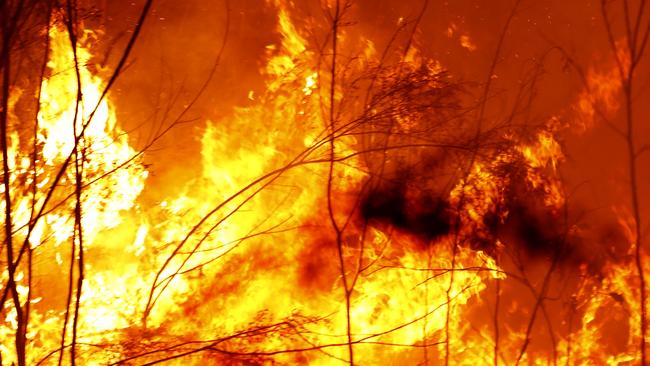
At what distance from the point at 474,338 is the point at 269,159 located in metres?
2.29

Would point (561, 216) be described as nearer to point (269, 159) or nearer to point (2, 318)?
point (269, 159)

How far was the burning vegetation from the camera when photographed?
188 inches

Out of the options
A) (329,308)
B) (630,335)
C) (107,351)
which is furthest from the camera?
(630,335)

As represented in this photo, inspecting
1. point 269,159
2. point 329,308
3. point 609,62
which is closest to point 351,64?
point 269,159

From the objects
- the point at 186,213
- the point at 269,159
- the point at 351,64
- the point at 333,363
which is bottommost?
the point at 333,363

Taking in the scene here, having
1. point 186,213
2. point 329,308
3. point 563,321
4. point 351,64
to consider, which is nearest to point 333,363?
point 329,308

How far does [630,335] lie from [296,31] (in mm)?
3800

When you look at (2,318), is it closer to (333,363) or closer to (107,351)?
(107,351)

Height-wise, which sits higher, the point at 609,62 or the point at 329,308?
the point at 609,62

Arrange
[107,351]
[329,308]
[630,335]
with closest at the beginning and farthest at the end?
[107,351] < [329,308] < [630,335]

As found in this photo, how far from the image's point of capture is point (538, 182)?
5.32 meters

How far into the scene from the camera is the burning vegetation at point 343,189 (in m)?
4.77

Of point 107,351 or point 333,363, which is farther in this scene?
point 333,363

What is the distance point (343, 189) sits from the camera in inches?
201
